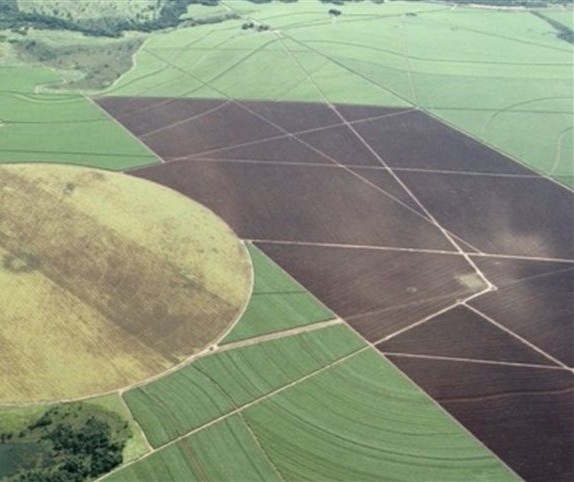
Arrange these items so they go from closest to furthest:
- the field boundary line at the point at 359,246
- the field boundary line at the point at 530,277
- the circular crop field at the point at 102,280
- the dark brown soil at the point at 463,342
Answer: the circular crop field at the point at 102,280 → the dark brown soil at the point at 463,342 → the field boundary line at the point at 530,277 → the field boundary line at the point at 359,246

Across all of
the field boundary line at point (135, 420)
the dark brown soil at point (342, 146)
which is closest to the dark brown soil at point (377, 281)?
the field boundary line at point (135, 420)

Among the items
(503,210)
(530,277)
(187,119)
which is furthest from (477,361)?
(187,119)

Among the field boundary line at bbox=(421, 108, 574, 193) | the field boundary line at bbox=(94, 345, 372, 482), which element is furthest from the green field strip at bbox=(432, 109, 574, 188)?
the field boundary line at bbox=(94, 345, 372, 482)

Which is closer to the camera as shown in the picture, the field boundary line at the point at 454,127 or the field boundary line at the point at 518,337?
the field boundary line at the point at 518,337

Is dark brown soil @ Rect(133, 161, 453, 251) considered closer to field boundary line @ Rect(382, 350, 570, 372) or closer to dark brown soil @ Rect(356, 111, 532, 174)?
dark brown soil @ Rect(356, 111, 532, 174)

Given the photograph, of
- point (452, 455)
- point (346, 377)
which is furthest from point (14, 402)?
point (452, 455)

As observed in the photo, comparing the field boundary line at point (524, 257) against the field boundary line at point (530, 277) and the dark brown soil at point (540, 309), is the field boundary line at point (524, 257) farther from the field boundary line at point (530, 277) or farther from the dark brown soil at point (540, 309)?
the dark brown soil at point (540, 309)

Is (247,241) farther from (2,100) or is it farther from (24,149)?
(2,100)

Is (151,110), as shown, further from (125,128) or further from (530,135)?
(530,135)
